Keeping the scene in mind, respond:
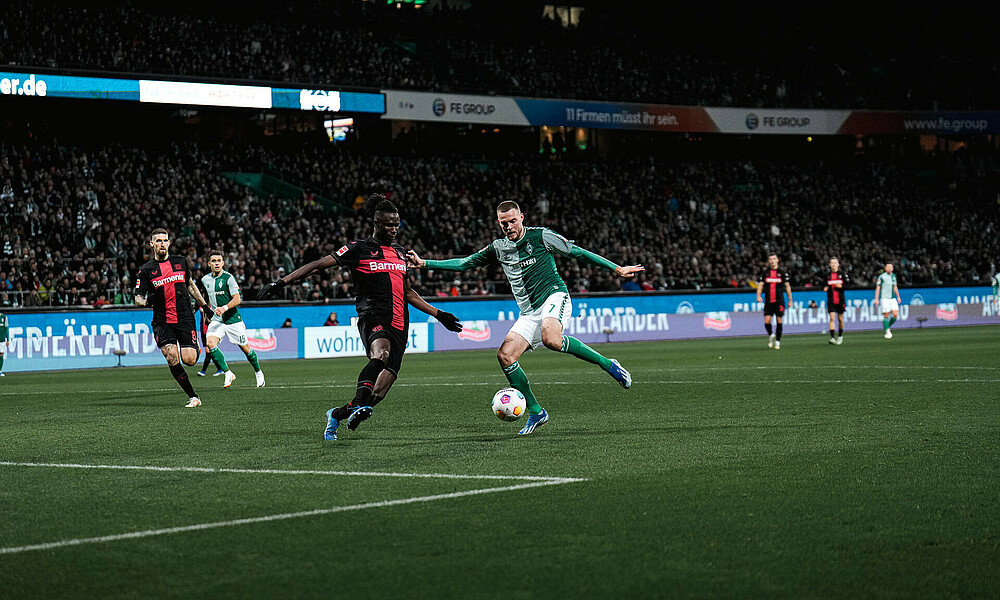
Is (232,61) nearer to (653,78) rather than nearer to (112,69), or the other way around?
(112,69)

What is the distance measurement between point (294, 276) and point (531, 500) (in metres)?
4.13

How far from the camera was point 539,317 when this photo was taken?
1128 centimetres

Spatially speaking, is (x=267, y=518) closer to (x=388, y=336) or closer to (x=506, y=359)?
(x=388, y=336)

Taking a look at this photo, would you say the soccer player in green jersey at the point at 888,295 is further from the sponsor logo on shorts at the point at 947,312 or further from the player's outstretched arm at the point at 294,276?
the player's outstretched arm at the point at 294,276

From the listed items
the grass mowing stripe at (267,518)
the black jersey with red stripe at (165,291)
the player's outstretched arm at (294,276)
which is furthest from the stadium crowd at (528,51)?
the grass mowing stripe at (267,518)

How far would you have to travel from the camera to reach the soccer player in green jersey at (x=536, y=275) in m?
11.1

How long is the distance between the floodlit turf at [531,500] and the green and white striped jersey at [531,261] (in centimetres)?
134

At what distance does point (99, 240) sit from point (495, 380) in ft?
60.4

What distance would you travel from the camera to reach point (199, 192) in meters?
36.0

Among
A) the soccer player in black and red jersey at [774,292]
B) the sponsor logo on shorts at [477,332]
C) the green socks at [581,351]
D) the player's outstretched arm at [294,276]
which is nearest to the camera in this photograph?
the player's outstretched arm at [294,276]

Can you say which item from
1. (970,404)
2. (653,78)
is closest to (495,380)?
(970,404)

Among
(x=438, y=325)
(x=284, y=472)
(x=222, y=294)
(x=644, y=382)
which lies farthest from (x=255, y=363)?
(x=438, y=325)

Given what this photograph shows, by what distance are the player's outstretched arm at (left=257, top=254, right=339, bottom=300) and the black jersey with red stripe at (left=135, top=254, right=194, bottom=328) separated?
16.7 ft

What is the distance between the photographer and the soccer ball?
34.7 ft
